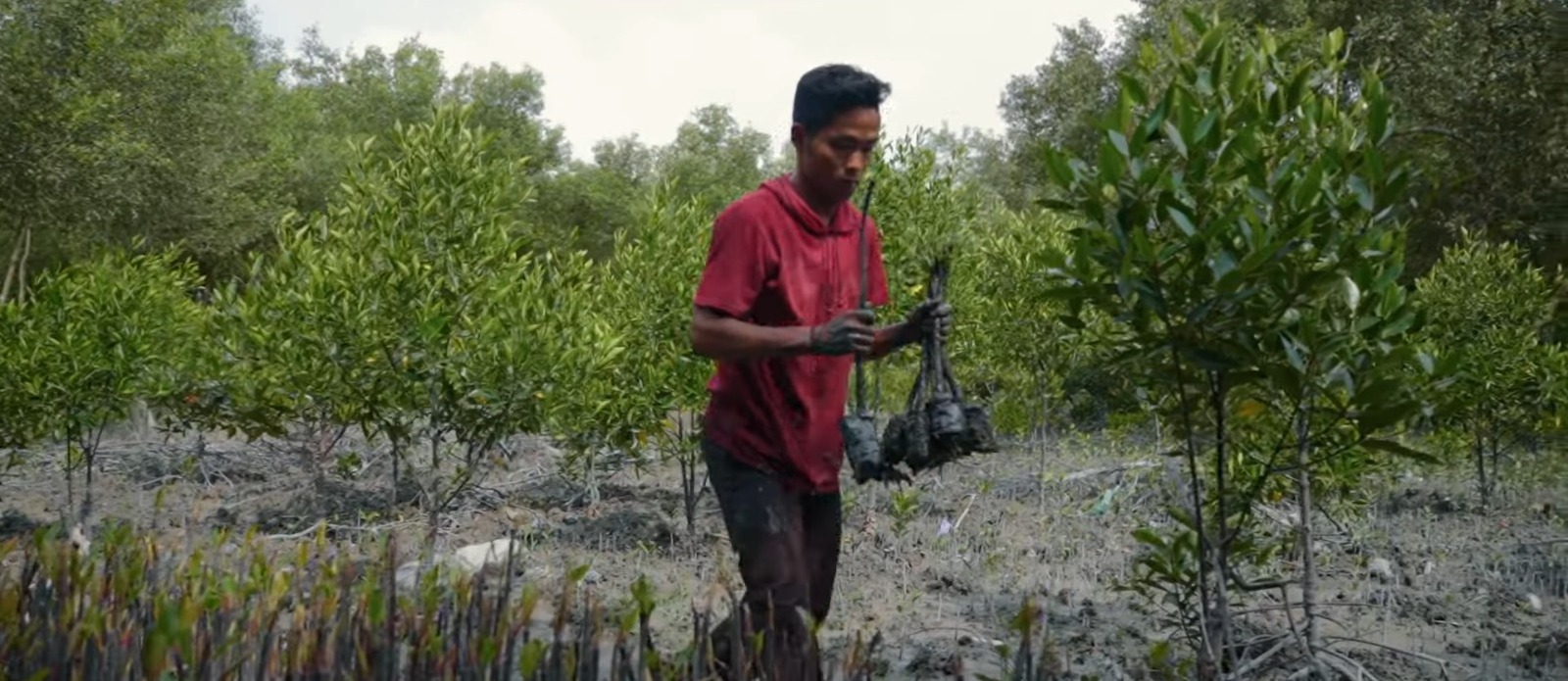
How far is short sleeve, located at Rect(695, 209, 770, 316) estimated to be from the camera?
3.25m

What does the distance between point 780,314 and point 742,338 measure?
250mm

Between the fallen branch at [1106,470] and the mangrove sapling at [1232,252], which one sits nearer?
the mangrove sapling at [1232,252]

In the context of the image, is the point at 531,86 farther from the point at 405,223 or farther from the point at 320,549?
the point at 320,549

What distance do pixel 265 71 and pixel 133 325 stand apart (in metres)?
29.6

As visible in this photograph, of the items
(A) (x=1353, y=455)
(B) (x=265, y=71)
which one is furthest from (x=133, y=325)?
(B) (x=265, y=71)

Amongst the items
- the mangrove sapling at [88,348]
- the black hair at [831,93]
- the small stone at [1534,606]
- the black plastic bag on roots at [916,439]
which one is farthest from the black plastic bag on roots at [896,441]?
the mangrove sapling at [88,348]

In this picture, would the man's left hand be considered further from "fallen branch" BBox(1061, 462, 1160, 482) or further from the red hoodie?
"fallen branch" BBox(1061, 462, 1160, 482)

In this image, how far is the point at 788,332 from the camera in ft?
10.3

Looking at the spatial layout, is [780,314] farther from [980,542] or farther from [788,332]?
[980,542]

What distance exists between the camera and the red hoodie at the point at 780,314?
328 cm

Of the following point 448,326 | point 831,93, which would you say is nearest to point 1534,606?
point 831,93

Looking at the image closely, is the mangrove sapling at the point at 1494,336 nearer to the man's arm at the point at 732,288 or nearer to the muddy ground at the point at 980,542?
the muddy ground at the point at 980,542

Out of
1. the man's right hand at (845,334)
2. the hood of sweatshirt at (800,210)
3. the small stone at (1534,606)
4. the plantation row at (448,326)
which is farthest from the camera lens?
the plantation row at (448,326)

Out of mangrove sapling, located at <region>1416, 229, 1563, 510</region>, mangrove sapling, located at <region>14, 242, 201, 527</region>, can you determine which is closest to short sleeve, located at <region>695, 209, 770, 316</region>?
mangrove sapling, located at <region>14, 242, 201, 527</region>
